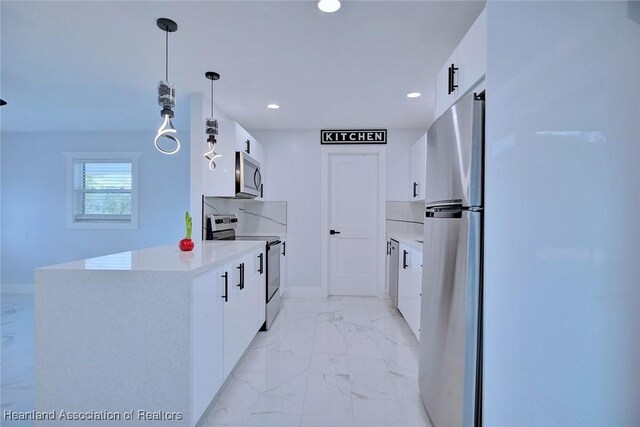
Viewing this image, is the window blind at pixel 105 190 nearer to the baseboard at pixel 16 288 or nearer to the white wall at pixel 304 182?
the baseboard at pixel 16 288

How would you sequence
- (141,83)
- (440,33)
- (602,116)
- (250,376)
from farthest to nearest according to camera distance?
(141,83), (250,376), (440,33), (602,116)

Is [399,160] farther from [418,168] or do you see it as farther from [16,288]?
[16,288]

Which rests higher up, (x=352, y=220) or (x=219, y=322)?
(x=352, y=220)

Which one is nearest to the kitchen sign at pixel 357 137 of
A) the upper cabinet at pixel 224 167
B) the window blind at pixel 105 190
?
the upper cabinet at pixel 224 167

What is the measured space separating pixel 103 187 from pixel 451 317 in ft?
16.9

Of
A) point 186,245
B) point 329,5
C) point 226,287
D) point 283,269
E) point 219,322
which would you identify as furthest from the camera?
point 283,269

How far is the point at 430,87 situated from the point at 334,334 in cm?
253

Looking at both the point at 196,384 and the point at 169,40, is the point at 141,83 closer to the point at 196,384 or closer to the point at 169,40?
the point at 169,40

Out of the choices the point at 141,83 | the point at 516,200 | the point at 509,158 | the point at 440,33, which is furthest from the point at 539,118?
the point at 141,83

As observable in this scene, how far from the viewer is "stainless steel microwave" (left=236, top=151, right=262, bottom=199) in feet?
10.2

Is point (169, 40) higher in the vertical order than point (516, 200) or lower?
higher

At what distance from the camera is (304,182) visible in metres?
4.38

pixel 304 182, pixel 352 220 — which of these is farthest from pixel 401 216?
pixel 304 182

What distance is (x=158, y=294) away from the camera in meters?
1.43
